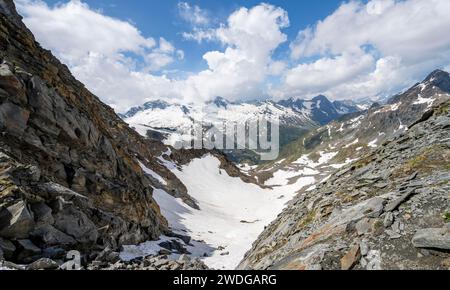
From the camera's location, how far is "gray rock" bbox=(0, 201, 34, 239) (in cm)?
1792

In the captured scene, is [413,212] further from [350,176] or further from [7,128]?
[7,128]

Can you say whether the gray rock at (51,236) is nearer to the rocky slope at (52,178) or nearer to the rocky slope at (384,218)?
the rocky slope at (52,178)

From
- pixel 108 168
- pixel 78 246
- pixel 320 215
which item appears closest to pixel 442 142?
pixel 320 215

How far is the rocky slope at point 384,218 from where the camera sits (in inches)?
382

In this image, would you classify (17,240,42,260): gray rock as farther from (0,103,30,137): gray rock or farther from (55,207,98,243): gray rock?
(0,103,30,137): gray rock

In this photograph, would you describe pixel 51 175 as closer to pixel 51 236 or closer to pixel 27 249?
pixel 51 236

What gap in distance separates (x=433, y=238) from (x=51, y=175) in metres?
28.4

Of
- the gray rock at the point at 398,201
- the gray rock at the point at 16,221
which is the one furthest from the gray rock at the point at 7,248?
the gray rock at the point at 398,201

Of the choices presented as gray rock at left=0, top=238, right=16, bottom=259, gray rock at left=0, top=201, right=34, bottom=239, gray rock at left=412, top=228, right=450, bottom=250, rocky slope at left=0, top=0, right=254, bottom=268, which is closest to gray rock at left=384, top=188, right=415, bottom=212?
gray rock at left=412, top=228, right=450, bottom=250

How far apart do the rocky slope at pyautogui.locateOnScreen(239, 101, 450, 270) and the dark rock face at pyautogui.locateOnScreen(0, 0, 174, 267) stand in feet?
46.2

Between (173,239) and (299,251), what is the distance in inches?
1207
